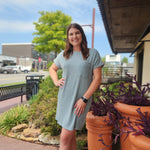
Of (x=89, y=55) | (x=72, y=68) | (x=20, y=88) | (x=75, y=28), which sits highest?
(x=75, y=28)

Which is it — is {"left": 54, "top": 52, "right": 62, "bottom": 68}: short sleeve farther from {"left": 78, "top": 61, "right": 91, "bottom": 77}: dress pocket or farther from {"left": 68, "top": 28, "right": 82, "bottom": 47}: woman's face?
{"left": 78, "top": 61, "right": 91, "bottom": 77}: dress pocket

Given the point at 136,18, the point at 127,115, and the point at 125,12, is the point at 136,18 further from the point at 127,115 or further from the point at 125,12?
the point at 127,115

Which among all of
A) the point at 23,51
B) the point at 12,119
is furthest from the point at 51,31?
the point at 23,51

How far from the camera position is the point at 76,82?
5.36 ft

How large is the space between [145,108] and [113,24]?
18.1 feet

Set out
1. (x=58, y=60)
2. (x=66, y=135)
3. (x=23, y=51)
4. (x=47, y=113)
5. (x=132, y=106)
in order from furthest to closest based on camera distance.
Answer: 1. (x=23, y=51)
2. (x=47, y=113)
3. (x=58, y=60)
4. (x=66, y=135)
5. (x=132, y=106)

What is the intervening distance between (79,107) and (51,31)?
2605 cm

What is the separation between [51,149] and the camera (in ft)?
8.68

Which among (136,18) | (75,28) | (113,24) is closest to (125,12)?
(136,18)

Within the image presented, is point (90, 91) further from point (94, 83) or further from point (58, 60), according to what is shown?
point (58, 60)

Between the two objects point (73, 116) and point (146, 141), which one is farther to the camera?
point (73, 116)

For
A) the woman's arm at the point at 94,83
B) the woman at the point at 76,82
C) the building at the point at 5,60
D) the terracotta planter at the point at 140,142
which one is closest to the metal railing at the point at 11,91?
the woman at the point at 76,82

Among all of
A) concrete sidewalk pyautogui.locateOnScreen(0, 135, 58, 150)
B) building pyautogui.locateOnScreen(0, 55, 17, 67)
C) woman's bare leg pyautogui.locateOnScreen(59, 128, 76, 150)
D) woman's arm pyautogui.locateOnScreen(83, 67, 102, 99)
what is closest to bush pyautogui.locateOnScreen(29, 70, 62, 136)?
concrete sidewalk pyautogui.locateOnScreen(0, 135, 58, 150)

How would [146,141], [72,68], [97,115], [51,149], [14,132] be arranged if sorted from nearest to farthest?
[146,141]
[72,68]
[97,115]
[51,149]
[14,132]
